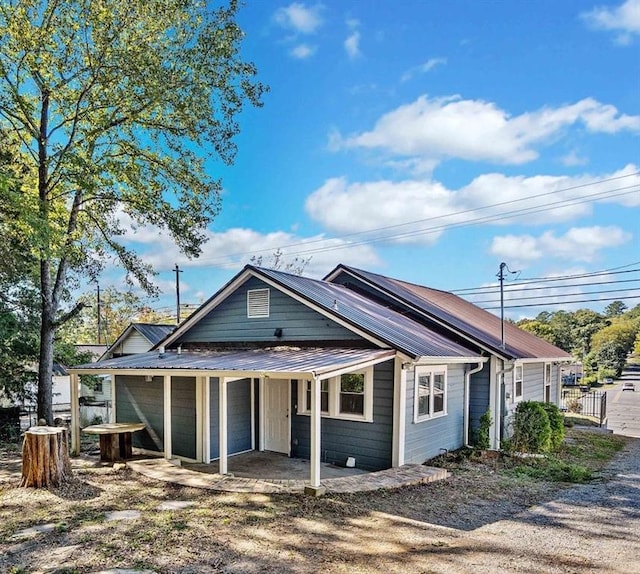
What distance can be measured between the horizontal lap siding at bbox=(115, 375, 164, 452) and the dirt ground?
2.57 meters

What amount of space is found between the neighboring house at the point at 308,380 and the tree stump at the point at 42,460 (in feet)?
7.27

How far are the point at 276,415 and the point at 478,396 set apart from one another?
201 inches

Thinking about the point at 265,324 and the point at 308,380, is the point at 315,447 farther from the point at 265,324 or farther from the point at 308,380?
the point at 265,324

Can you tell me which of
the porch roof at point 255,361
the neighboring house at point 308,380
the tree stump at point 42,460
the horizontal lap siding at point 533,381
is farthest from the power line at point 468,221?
the horizontal lap siding at point 533,381

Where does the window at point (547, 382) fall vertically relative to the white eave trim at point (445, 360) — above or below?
below

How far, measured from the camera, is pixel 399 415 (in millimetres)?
8883

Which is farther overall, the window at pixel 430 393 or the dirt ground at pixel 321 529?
Answer: the window at pixel 430 393

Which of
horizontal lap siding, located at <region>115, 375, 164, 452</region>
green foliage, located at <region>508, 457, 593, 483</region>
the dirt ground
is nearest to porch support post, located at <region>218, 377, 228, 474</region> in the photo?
the dirt ground

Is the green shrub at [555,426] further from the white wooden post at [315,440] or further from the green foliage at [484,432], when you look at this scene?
the white wooden post at [315,440]

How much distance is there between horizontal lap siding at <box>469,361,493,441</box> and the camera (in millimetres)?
11617

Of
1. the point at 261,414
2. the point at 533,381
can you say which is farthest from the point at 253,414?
the point at 533,381

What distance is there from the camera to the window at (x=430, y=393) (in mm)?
9648

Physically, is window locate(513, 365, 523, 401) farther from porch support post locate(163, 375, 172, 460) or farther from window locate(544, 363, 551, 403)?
A: porch support post locate(163, 375, 172, 460)

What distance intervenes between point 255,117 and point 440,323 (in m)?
9.62
